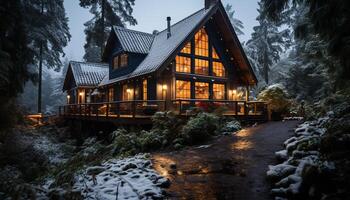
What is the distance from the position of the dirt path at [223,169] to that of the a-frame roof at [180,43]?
9.43 meters

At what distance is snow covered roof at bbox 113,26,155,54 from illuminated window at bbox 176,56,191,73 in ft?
12.8

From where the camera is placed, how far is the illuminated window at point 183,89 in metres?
20.0

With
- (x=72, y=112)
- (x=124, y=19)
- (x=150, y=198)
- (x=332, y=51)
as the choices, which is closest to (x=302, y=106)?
(x=332, y=51)

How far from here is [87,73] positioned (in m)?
29.3

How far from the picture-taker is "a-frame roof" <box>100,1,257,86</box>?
18.1 metres

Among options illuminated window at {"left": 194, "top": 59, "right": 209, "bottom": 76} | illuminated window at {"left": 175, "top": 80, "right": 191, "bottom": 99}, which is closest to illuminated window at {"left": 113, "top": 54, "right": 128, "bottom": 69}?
illuminated window at {"left": 175, "top": 80, "right": 191, "bottom": 99}

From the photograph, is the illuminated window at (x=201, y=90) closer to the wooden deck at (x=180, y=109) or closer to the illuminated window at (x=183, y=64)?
the illuminated window at (x=183, y=64)

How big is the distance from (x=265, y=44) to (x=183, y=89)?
19388mm

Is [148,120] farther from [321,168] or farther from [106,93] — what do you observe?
[106,93]

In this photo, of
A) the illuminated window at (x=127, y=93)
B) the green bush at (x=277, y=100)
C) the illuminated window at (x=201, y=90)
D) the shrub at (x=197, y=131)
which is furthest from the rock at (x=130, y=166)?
the illuminated window at (x=127, y=93)

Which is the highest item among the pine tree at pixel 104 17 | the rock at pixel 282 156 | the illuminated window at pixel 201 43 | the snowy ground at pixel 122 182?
the pine tree at pixel 104 17

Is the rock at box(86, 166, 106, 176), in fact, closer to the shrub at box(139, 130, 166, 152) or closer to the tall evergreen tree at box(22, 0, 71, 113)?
the shrub at box(139, 130, 166, 152)

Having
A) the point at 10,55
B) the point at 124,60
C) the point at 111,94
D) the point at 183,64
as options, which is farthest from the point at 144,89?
the point at 10,55

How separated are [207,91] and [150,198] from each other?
1740cm
